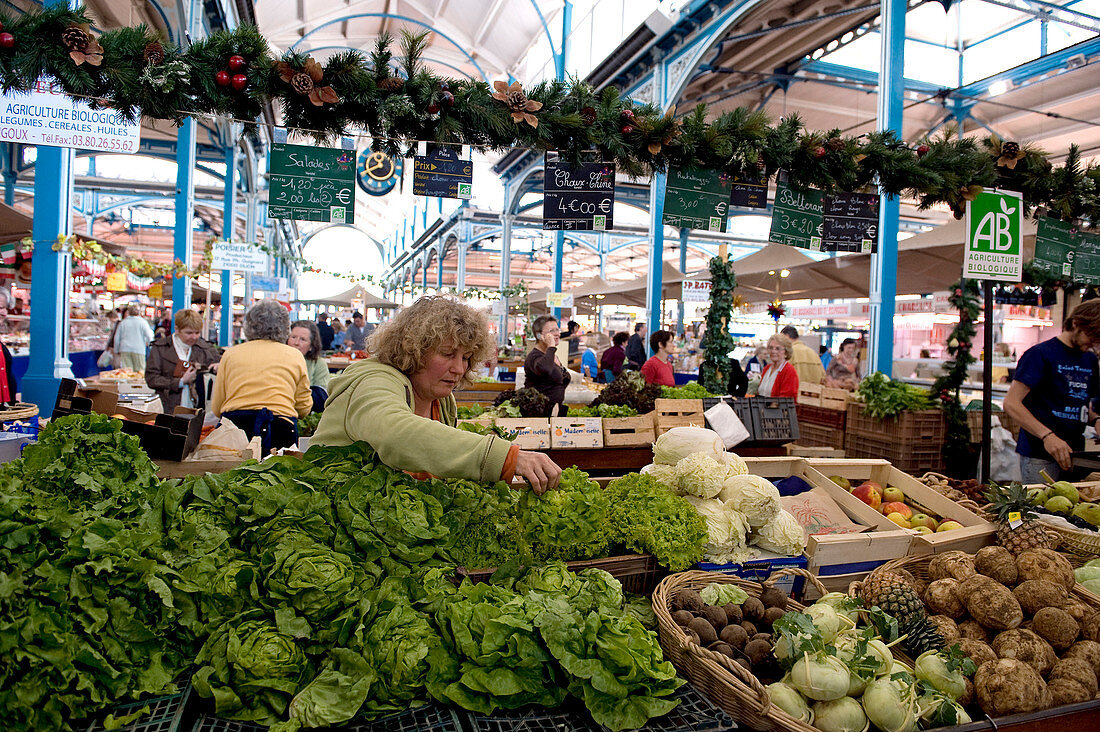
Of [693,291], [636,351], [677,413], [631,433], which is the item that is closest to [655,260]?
[636,351]

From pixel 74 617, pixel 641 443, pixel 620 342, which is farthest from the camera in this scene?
pixel 620 342

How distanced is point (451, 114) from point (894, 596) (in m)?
2.83

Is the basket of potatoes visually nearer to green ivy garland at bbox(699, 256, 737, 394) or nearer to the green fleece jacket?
the green fleece jacket

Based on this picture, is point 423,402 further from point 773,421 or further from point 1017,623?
point 773,421

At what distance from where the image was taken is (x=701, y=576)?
2.17 meters

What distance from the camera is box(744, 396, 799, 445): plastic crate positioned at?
473cm

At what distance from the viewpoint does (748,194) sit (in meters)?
4.52

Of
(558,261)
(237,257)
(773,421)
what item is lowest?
(773,421)

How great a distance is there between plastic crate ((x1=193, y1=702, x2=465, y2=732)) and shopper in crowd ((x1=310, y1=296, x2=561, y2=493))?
605mm

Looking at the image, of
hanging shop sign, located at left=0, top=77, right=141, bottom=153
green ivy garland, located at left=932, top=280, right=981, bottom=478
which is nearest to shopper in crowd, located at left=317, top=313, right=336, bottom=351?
hanging shop sign, located at left=0, top=77, right=141, bottom=153

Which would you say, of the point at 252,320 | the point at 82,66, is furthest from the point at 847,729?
the point at 252,320

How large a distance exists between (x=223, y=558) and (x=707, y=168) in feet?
10.4

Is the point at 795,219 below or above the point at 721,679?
above

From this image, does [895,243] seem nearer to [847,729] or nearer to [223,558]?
[847,729]
